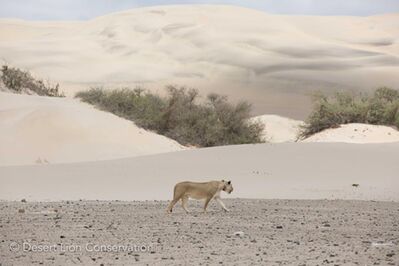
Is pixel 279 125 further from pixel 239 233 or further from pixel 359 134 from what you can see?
pixel 239 233

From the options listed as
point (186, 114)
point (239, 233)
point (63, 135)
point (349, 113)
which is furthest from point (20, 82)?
point (239, 233)

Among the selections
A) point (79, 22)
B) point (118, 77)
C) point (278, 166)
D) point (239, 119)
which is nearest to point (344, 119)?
point (239, 119)

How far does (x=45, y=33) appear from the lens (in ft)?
264

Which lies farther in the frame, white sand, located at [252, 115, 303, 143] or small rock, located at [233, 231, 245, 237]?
white sand, located at [252, 115, 303, 143]

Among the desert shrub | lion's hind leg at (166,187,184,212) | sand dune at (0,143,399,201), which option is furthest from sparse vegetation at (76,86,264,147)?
lion's hind leg at (166,187,184,212)

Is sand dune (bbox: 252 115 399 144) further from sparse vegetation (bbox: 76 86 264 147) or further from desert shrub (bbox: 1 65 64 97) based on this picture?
desert shrub (bbox: 1 65 64 97)

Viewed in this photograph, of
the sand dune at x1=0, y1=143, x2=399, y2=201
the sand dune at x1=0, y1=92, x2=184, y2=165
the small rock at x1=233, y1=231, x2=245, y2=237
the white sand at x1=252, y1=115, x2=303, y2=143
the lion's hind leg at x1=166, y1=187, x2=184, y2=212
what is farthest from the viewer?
the white sand at x1=252, y1=115, x2=303, y2=143

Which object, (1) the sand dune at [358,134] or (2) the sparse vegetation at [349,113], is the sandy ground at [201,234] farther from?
(2) the sparse vegetation at [349,113]

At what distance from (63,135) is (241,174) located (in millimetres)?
11804

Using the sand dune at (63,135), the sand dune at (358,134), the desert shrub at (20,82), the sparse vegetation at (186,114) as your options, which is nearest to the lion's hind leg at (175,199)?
the sand dune at (63,135)

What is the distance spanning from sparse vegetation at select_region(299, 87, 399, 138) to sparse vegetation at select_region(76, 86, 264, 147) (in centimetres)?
271

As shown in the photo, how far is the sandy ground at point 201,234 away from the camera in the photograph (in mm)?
9812

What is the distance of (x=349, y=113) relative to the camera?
1501 inches

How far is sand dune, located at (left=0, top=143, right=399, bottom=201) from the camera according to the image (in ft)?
67.6
